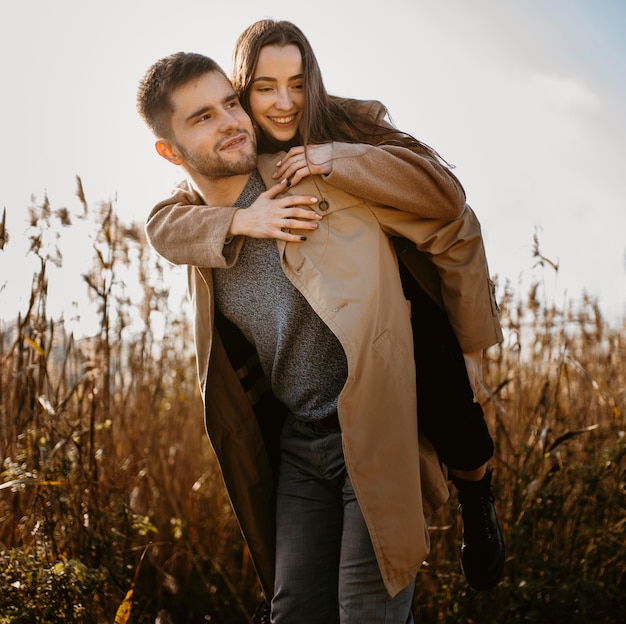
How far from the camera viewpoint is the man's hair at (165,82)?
93.7 inches

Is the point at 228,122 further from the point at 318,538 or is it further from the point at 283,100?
the point at 318,538

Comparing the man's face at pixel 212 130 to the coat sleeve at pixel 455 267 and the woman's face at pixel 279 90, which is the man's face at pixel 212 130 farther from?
the coat sleeve at pixel 455 267

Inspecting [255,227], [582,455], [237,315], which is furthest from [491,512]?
[582,455]

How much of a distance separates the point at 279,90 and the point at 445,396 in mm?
1191

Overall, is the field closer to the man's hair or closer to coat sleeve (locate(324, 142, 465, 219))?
the man's hair

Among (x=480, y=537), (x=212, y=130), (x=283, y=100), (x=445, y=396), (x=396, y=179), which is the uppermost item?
(x=283, y=100)

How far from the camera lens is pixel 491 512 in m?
2.52

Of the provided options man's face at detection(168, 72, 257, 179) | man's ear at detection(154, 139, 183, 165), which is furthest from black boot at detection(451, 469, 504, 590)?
man's ear at detection(154, 139, 183, 165)

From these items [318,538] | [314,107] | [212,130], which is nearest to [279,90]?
[314,107]

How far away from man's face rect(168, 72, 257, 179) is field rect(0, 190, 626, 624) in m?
0.70

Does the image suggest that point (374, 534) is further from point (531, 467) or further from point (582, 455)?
point (582, 455)

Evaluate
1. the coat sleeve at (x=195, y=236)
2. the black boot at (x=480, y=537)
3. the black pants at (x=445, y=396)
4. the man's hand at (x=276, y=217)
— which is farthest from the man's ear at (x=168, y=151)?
the black boot at (x=480, y=537)

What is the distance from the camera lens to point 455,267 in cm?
220

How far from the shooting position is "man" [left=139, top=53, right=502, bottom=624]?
199 cm
